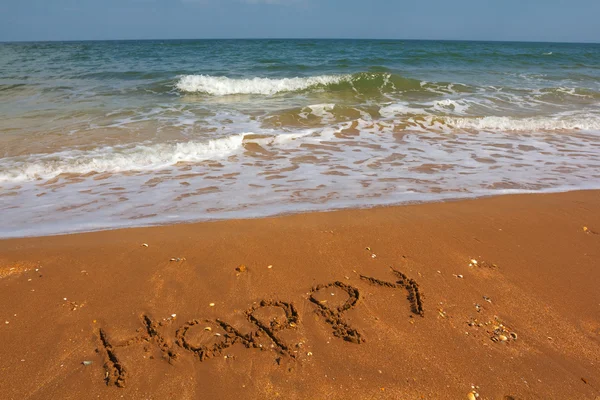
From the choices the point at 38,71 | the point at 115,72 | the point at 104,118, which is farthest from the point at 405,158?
the point at 38,71

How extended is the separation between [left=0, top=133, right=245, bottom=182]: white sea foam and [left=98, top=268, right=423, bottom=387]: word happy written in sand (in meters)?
3.48

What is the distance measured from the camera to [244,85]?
44.3 ft

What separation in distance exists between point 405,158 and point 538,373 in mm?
4036

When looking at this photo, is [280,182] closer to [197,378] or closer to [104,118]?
[197,378]

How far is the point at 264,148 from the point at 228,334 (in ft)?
14.4

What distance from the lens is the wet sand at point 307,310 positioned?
2012 millimetres

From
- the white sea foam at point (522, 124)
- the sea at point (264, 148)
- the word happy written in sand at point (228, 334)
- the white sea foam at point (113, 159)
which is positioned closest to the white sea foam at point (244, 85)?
the sea at point (264, 148)

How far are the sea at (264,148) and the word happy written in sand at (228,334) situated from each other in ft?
4.93

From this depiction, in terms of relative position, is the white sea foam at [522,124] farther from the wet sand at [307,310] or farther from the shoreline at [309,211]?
the wet sand at [307,310]

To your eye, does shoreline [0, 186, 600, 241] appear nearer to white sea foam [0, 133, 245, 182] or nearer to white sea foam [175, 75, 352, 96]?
white sea foam [0, 133, 245, 182]

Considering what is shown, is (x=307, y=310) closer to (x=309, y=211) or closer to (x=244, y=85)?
(x=309, y=211)

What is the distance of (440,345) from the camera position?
225cm

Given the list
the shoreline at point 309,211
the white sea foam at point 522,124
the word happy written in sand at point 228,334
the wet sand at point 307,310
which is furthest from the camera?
the white sea foam at point 522,124

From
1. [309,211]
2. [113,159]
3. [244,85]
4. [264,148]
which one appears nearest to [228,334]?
[309,211]
